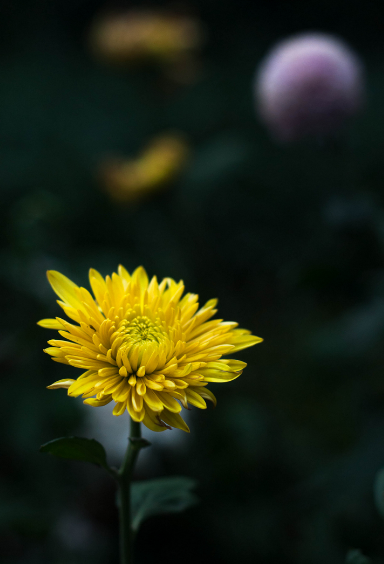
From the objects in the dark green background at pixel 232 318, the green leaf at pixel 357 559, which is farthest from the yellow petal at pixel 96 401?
the dark green background at pixel 232 318

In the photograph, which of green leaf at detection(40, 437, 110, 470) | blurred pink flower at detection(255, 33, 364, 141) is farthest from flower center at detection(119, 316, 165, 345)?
blurred pink flower at detection(255, 33, 364, 141)

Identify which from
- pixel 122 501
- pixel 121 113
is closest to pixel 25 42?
pixel 121 113

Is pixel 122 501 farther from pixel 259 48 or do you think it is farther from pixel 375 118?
pixel 259 48

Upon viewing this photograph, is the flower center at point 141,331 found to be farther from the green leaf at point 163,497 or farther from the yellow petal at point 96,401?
the green leaf at point 163,497

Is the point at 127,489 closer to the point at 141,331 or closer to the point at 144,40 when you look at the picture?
the point at 141,331

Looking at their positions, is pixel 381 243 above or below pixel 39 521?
above

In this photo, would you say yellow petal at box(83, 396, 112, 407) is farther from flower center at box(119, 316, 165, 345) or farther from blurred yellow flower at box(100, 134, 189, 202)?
blurred yellow flower at box(100, 134, 189, 202)

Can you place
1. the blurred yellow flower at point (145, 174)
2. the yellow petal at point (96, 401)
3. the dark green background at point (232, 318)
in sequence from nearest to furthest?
the yellow petal at point (96, 401), the dark green background at point (232, 318), the blurred yellow flower at point (145, 174)
